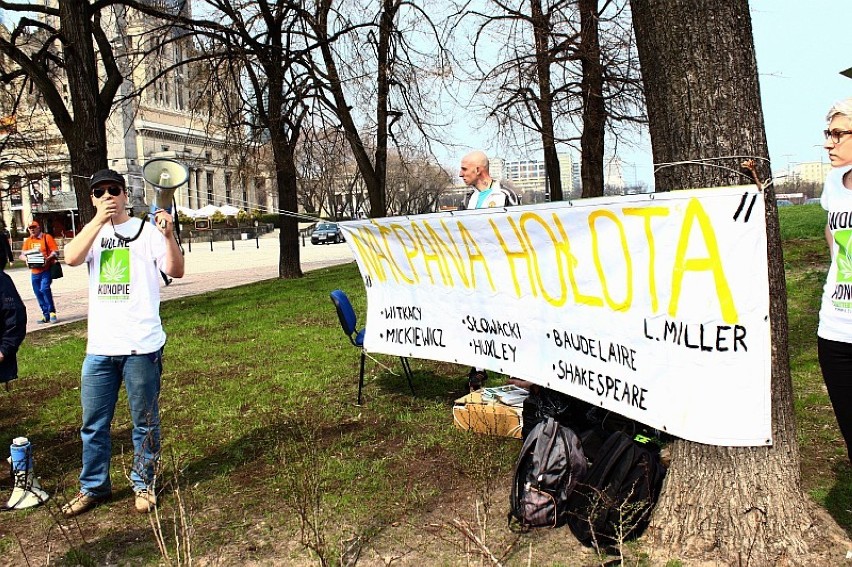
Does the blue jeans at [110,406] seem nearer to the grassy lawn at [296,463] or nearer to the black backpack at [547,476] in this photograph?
the grassy lawn at [296,463]

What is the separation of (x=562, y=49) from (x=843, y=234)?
41.4 ft

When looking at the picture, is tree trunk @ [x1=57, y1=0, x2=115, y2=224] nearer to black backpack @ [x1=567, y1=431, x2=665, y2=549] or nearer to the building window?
black backpack @ [x1=567, y1=431, x2=665, y2=549]

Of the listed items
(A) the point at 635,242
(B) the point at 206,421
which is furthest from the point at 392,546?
(B) the point at 206,421

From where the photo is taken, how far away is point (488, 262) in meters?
4.95

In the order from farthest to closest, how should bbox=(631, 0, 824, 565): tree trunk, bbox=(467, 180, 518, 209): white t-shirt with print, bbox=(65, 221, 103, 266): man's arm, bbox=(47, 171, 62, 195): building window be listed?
bbox=(47, 171, 62, 195): building window, bbox=(467, 180, 518, 209): white t-shirt with print, bbox=(65, 221, 103, 266): man's arm, bbox=(631, 0, 824, 565): tree trunk

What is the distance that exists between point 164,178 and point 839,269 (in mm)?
3657

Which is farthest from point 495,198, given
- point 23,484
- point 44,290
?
point 44,290

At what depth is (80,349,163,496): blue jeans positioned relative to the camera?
437 centimetres

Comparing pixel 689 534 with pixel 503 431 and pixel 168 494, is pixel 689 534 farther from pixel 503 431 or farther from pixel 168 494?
pixel 168 494

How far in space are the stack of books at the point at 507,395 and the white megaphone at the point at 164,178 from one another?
2.55 meters

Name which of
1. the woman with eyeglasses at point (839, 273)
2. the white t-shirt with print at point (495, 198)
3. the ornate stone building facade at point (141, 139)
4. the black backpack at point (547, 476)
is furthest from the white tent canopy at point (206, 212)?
the woman with eyeglasses at point (839, 273)

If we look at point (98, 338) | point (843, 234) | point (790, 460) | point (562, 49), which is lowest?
point (790, 460)

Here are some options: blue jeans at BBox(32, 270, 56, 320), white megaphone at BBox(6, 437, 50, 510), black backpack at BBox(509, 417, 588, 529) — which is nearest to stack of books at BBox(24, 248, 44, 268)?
blue jeans at BBox(32, 270, 56, 320)

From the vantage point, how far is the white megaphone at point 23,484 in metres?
4.61
